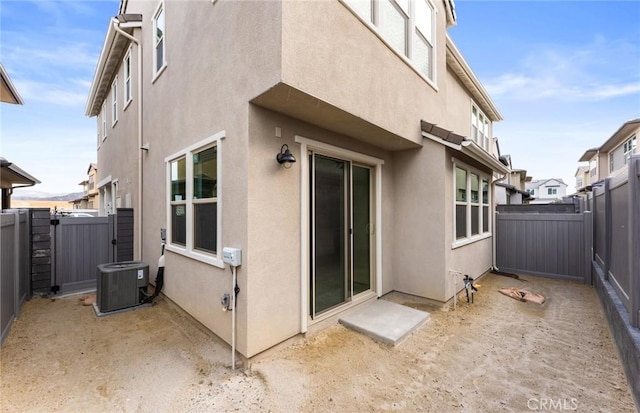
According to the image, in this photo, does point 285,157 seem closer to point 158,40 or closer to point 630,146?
point 158,40

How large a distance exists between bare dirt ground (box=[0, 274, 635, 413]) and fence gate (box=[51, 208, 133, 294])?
181 cm

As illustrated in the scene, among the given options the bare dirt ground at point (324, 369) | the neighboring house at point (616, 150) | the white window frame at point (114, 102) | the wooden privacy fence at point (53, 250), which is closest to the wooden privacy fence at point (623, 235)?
the bare dirt ground at point (324, 369)

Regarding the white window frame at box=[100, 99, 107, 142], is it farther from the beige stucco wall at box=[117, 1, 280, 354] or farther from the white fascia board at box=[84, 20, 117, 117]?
the beige stucco wall at box=[117, 1, 280, 354]

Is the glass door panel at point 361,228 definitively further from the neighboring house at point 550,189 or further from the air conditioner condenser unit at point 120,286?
the neighboring house at point 550,189

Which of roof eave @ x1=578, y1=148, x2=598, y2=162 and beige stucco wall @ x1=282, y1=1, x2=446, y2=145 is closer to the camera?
beige stucco wall @ x1=282, y1=1, x2=446, y2=145

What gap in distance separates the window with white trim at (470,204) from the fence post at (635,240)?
2784 millimetres

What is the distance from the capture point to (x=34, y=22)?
671 centimetres

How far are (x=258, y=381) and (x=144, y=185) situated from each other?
19.1ft

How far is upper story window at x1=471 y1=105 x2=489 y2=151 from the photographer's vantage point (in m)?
10.1

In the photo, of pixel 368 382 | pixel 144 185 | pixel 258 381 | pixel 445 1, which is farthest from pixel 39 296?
pixel 445 1

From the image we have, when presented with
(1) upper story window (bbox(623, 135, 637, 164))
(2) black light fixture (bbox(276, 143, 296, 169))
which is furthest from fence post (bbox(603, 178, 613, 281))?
(1) upper story window (bbox(623, 135, 637, 164))

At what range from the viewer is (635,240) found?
2.85 metres

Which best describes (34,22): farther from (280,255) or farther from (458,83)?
(458,83)

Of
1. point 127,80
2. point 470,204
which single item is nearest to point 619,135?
point 470,204
